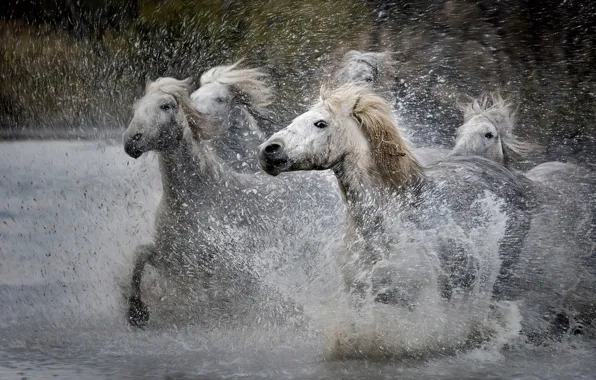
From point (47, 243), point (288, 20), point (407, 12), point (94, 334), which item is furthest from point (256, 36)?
point (94, 334)

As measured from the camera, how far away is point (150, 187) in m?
5.12

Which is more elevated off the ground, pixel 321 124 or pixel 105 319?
pixel 321 124

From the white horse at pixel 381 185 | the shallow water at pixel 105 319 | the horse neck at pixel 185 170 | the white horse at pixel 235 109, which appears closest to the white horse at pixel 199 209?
the horse neck at pixel 185 170

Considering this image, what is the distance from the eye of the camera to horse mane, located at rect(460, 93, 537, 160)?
4938 mm

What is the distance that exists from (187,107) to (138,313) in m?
0.83

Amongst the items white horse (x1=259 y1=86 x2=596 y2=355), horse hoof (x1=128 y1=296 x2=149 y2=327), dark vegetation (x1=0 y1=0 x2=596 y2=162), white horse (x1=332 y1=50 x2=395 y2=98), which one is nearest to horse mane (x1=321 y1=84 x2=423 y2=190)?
white horse (x1=259 y1=86 x2=596 y2=355)

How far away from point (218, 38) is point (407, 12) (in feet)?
3.14

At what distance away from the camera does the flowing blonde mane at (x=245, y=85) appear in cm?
485

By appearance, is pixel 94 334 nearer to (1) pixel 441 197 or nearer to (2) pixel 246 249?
(2) pixel 246 249

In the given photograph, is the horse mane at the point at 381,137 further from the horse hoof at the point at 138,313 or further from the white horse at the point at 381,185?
the horse hoof at the point at 138,313

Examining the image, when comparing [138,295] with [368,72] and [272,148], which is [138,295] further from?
[368,72]

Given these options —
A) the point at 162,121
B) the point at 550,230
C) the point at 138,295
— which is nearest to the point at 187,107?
the point at 162,121

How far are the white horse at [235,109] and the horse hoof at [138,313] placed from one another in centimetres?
70

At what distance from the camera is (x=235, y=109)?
483 cm
